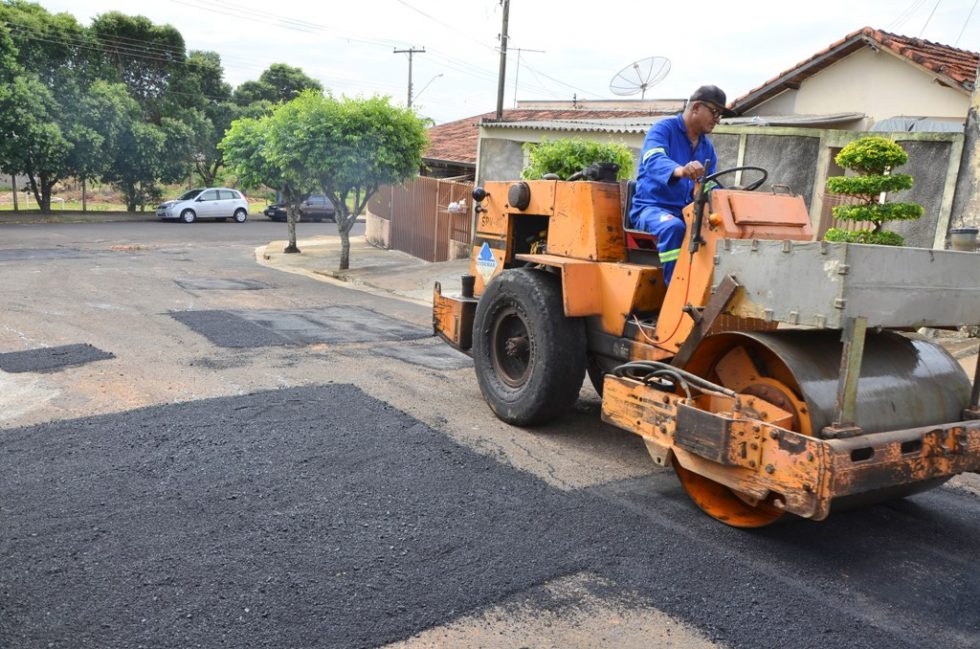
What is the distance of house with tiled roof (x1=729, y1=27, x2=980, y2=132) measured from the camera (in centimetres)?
1123

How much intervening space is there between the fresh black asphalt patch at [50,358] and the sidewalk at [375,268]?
6.11m

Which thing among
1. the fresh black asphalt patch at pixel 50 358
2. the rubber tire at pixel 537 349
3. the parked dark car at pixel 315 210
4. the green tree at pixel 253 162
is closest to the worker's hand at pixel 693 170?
the rubber tire at pixel 537 349

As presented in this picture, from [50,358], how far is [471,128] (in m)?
22.5

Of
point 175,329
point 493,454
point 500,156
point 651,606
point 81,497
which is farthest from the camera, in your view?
point 500,156

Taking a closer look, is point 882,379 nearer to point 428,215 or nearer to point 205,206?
point 428,215

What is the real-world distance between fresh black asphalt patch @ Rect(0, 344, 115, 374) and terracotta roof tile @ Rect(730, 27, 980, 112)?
11.0 meters

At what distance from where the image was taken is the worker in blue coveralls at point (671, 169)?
4652 millimetres

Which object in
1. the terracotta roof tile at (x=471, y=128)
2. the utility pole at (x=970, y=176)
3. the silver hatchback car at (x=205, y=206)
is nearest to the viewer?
the utility pole at (x=970, y=176)

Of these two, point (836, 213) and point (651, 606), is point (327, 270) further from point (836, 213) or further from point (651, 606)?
point (651, 606)

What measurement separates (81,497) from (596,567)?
272cm

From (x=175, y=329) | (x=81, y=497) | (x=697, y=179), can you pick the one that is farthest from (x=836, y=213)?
(x=81, y=497)

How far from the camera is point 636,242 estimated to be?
5266mm

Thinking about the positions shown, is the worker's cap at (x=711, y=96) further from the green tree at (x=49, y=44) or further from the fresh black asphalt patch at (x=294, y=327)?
the green tree at (x=49, y=44)

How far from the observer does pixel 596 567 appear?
146 inches
